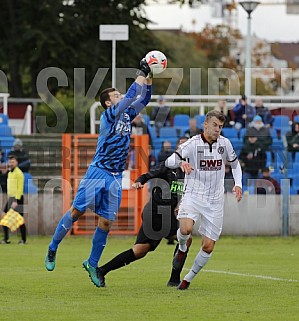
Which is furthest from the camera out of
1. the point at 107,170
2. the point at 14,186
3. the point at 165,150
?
the point at 165,150

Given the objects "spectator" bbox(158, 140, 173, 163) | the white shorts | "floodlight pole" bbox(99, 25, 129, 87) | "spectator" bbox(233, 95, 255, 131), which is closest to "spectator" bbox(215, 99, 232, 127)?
"spectator" bbox(233, 95, 255, 131)

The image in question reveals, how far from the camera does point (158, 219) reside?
13.5 m

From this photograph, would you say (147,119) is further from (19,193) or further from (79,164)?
(19,193)

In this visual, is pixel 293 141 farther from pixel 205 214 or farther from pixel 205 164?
pixel 205 214

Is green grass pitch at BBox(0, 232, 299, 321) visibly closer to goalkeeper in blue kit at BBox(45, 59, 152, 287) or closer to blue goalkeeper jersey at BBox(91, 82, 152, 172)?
goalkeeper in blue kit at BBox(45, 59, 152, 287)

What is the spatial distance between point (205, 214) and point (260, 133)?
1115cm

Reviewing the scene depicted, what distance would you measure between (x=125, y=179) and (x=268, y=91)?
155 feet

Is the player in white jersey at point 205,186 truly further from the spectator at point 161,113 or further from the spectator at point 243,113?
the spectator at point 161,113

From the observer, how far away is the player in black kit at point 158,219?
12.8 metres

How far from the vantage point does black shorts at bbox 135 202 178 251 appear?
13.0m

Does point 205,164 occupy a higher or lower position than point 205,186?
higher

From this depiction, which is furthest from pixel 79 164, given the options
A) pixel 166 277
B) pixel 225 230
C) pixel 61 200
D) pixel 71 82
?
pixel 71 82

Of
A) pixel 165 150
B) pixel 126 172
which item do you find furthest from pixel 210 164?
pixel 126 172

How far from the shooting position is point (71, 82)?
34.7 meters
